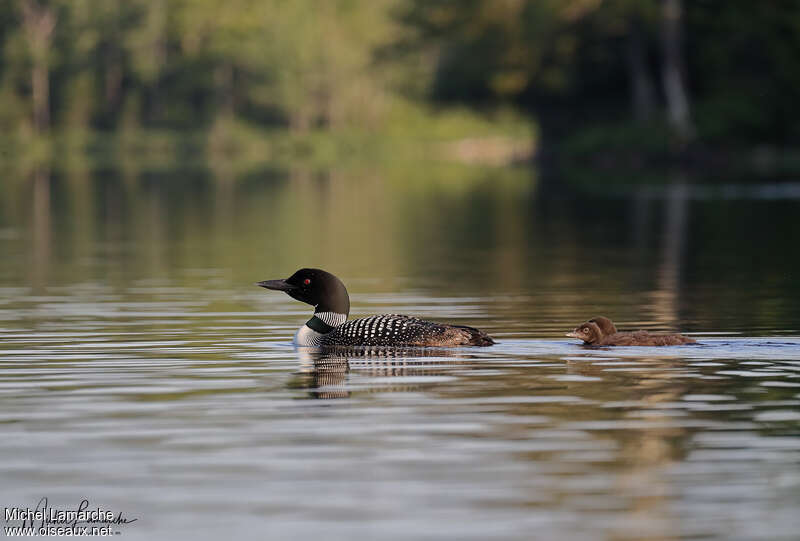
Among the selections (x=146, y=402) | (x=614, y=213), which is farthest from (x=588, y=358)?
(x=614, y=213)

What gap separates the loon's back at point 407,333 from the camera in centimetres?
1600

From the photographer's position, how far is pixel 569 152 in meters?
84.6

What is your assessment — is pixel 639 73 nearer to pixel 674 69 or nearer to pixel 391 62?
pixel 674 69

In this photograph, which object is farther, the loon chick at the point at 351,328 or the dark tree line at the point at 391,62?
the dark tree line at the point at 391,62

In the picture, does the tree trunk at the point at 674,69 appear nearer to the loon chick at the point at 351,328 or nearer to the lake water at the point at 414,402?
the lake water at the point at 414,402

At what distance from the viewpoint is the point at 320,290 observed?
54.9ft

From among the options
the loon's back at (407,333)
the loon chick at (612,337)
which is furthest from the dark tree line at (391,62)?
the loon's back at (407,333)

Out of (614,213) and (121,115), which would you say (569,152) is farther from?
(121,115)

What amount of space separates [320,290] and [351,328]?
673 mm

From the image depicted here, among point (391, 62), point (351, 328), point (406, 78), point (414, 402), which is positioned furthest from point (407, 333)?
point (406, 78)

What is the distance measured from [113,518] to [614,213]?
1443 inches
